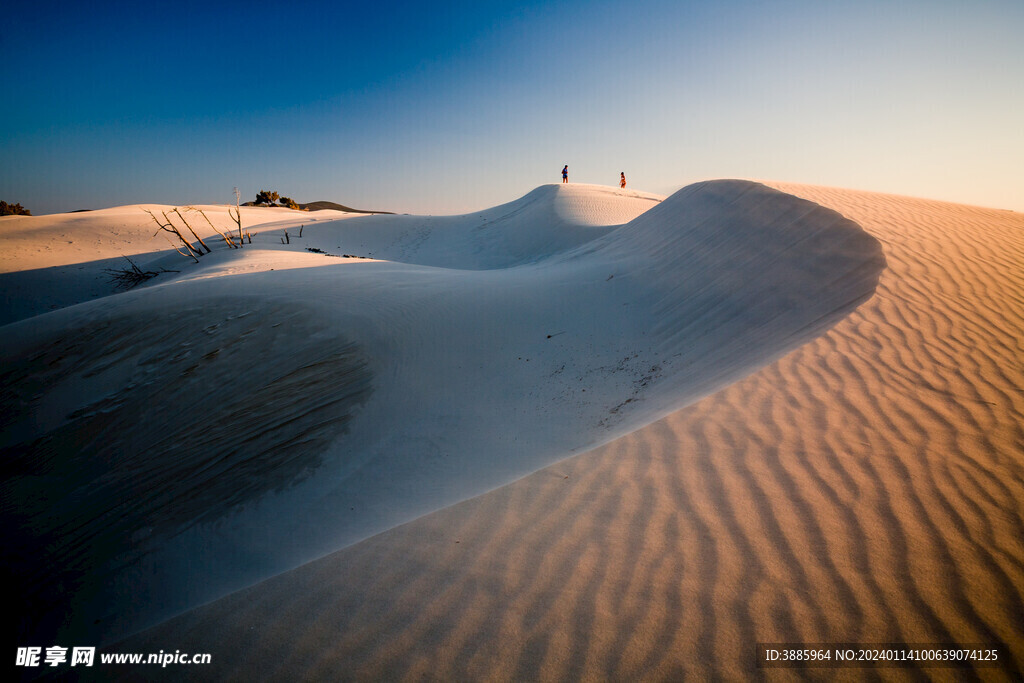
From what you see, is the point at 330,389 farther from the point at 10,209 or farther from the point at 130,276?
the point at 10,209

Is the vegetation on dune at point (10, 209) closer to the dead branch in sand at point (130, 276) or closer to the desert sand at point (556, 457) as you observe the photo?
the dead branch in sand at point (130, 276)

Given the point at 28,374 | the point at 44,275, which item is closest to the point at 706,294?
the point at 28,374

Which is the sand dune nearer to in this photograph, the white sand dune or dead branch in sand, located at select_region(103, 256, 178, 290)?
the white sand dune

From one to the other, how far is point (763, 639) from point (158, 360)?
5896 mm

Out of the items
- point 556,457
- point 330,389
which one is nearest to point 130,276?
point 330,389

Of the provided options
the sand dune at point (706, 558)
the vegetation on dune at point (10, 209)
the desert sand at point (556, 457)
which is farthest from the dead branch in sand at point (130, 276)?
the vegetation on dune at point (10, 209)

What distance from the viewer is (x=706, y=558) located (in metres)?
2.08

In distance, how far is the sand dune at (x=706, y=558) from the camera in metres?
1.81

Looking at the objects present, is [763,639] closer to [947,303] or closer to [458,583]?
[458,583]

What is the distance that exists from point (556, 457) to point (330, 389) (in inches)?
101

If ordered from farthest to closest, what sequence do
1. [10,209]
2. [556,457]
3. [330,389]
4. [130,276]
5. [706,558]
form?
[10,209]
[130,276]
[330,389]
[556,457]
[706,558]

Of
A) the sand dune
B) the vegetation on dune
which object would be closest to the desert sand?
the sand dune

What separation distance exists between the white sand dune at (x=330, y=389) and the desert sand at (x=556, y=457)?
31mm

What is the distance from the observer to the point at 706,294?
524cm
